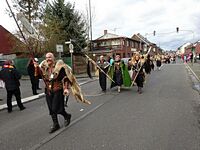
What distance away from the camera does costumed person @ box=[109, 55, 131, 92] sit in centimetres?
1303

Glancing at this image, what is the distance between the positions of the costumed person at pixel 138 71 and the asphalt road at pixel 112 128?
9.14ft

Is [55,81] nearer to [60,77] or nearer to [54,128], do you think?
[60,77]

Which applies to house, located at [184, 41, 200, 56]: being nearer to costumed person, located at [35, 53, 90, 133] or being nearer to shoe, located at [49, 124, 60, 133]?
costumed person, located at [35, 53, 90, 133]

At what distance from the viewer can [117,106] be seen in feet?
30.4

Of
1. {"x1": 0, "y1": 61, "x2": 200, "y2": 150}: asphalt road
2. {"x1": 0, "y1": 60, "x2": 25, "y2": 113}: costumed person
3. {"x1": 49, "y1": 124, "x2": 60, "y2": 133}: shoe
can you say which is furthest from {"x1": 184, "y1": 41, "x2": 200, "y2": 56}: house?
{"x1": 49, "y1": 124, "x2": 60, "y2": 133}: shoe

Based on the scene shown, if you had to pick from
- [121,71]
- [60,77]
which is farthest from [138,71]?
[60,77]

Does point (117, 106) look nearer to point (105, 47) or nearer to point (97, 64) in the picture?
point (97, 64)

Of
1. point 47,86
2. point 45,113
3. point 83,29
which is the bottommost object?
point 45,113

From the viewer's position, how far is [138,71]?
12.9 m

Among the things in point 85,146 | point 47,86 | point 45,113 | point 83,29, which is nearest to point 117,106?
point 45,113

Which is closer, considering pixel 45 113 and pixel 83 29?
pixel 45 113

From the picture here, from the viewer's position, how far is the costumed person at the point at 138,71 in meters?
12.6

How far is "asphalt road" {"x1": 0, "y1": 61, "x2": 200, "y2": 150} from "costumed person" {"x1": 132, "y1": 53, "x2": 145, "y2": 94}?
279cm

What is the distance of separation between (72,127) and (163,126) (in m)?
2.17
